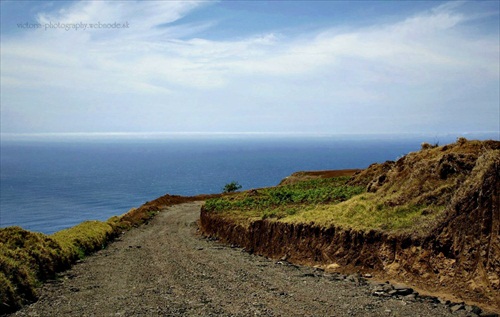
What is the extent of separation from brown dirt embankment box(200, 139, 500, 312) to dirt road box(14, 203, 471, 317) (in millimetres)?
1813

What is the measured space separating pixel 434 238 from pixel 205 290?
12.1 metres

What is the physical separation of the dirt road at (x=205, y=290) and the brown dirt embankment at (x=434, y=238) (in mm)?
1813

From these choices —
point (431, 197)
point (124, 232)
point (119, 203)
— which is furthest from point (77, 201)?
point (431, 197)

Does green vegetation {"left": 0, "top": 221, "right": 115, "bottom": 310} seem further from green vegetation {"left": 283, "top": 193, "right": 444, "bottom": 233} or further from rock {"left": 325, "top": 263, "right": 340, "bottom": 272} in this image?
rock {"left": 325, "top": 263, "right": 340, "bottom": 272}

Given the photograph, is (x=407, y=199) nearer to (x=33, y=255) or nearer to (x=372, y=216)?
(x=372, y=216)

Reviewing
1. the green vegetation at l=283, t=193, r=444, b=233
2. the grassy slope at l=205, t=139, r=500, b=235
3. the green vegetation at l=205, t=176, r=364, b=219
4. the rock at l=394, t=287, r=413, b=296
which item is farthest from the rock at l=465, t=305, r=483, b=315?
the green vegetation at l=205, t=176, r=364, b=219

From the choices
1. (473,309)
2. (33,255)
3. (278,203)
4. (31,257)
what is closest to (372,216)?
(473,309)

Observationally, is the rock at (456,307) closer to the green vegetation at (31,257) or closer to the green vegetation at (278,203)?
the green vegetation at (278,203)

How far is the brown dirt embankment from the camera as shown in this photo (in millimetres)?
19781

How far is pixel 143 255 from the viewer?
32.2 m

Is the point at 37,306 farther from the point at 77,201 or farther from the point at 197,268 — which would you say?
the point at 77,201

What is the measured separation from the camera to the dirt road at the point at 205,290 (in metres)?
18.2

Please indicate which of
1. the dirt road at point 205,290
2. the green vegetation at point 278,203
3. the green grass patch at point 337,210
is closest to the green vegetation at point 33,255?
the dirt road at point 205,290

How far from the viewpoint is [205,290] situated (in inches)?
848
